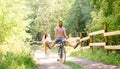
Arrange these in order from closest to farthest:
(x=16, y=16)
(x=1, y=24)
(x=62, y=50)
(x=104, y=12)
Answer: (x=62, y=50) < (x=104, y=12) < (x=1, y=24) < (x=16, y=16)

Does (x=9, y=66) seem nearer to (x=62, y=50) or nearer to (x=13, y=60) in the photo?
(x=13, y=60)

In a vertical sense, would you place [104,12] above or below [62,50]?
above

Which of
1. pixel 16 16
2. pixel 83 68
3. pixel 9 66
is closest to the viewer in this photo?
pixel 9 66

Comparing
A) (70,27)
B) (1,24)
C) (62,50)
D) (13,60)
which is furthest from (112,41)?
(70,27)

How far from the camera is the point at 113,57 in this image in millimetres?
14508

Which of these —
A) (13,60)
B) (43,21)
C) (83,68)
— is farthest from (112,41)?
A: (43,21)

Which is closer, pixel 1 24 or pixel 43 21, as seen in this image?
pixel 1 24

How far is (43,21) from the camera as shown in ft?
199

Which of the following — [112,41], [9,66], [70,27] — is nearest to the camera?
[9,66]

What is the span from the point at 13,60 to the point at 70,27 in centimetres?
3771

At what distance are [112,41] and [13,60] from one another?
7255 millimetres

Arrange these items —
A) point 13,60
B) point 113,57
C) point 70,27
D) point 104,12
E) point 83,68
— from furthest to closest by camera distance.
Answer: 1. point 70,27
2. point 104,12
3. point 113,57
4. point 83,68
5. point 13,60

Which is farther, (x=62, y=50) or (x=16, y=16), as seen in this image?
(x=16, y=16)

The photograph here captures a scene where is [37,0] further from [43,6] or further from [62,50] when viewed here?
[62,50]
